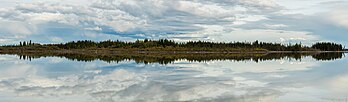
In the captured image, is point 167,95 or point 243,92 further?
point 243,92

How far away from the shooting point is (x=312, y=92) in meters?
17.2

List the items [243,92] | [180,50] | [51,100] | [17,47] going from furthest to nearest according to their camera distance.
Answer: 1. [17,47]
2. [180,50]
3. [243,92]
4. [51,100]

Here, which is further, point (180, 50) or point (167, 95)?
point (180, 50)

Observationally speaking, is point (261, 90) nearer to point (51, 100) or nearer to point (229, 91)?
point (229, 91)

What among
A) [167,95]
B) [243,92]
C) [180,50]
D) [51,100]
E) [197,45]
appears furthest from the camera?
[197,45]

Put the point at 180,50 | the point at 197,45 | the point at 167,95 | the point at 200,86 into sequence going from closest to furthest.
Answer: the point at 167,95 → the point at 200,86 → the point at 180,50 → the point at 197,45

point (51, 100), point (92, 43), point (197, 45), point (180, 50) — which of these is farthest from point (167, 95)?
point (92, 43)

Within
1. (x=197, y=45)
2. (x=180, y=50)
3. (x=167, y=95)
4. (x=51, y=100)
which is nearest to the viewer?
(x=51, y=100)

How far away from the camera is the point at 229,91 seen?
683 inches

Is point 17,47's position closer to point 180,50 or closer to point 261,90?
point 180,50

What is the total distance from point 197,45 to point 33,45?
8034 cm

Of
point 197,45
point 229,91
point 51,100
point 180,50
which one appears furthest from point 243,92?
point 197,45

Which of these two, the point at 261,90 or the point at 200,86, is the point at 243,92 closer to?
the point at 261,90

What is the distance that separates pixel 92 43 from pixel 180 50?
178ft
